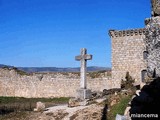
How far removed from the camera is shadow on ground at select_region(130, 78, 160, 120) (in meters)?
6.71

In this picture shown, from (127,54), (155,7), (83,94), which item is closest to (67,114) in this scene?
(83,94)

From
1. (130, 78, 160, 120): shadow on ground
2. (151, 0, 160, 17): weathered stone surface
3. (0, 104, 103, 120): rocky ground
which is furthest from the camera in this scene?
(0, 104, 103, 120): rocky ground

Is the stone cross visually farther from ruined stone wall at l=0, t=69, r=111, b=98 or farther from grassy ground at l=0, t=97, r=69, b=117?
ruined stone wall at l=0, t=69, r=111, b=98

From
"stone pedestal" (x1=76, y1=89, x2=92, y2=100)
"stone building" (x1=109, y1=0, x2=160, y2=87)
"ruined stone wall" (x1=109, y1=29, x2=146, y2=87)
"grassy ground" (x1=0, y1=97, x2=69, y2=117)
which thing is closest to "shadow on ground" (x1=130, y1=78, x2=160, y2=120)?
"grassy ground" (x1=0, y1=97, x2=69, y2=117)

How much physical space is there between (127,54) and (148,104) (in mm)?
26117

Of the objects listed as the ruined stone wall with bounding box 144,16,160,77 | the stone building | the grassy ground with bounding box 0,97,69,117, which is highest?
the stone building

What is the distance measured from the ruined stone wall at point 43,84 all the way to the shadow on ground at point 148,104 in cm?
2620

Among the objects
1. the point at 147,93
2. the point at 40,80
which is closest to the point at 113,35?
the point at 40,80

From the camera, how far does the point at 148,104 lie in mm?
7125

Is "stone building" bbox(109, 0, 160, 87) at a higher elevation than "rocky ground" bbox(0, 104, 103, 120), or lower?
higher

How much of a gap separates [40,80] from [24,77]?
89.9 inches

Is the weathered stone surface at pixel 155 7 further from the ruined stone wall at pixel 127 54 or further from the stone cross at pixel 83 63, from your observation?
the ruined stone wall at pixel 127 54

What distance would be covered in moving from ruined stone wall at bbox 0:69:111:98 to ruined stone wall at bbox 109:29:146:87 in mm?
1648

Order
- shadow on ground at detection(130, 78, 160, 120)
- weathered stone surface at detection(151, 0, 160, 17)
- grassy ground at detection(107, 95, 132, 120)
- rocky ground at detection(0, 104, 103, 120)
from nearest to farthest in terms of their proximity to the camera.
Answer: weathered stone surface at detection(151, 0, 160, 17) < shadow on ground at detection(130, 78, 160, 120) < grassy ground at detection(107, 95, 132, 120) < rocky ground at detection(0, 104, 103, 120)
